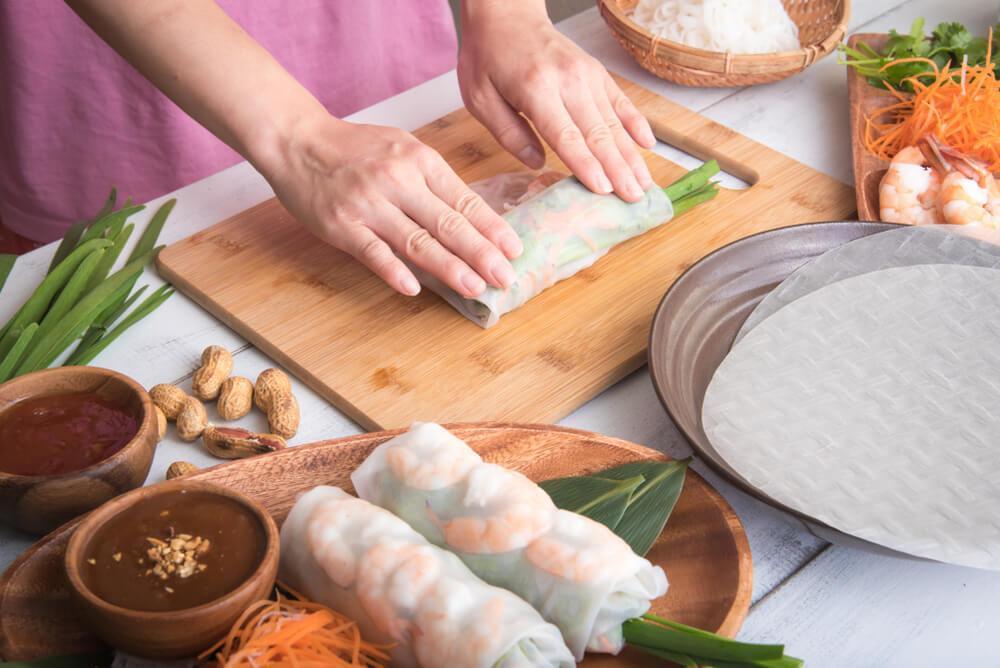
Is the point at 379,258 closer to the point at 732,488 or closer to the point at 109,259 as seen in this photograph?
the point at 109,259

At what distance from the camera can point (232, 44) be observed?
1.73 m

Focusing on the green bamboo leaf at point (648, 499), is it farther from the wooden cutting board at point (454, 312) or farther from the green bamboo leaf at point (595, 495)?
the wooden cutting board at point (454, 312)

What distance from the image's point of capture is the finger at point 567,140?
5.93 ft

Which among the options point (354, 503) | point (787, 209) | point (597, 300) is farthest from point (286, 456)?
point (787, 209)

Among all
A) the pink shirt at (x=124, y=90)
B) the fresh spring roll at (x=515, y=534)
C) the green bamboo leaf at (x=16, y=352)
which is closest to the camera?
the fresh spring roll at (x=515, y=534)

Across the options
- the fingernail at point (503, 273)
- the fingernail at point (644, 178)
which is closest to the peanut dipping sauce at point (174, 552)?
the fingernail at point (503, 273)

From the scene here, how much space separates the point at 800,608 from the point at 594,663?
0.30 meters

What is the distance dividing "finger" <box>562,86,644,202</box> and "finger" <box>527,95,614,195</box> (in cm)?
1

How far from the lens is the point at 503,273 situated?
1612mm

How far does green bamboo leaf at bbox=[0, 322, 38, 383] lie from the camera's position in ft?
4.43

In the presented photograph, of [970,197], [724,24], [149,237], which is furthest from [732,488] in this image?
[724,24]

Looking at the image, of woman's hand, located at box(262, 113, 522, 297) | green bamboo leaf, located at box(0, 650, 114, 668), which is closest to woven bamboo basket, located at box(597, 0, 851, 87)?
woman's hand, located at box(262, 113, 522, 297)

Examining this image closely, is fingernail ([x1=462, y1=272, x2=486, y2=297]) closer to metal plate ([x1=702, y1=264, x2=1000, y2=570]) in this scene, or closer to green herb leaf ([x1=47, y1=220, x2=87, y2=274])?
metal plate ([x1=702, y1=264, x2=1000, y2=570])

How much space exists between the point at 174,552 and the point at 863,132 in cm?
157
